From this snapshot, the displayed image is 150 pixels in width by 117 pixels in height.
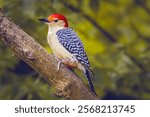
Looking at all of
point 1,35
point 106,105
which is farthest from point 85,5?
point 1,35

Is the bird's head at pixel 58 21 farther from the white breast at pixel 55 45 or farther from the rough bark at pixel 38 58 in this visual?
the rough bark at pixel 38 58

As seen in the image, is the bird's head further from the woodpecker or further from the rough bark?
the rough bark

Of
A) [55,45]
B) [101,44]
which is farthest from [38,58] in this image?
[101,44]

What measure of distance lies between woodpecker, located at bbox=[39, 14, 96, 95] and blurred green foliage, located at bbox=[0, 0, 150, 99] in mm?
249

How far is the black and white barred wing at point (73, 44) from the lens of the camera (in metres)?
2.82

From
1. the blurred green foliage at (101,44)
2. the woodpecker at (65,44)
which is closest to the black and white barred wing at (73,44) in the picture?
the woodpecker at (65,44)

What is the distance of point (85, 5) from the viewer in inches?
148

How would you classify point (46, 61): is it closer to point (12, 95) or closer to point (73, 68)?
point (73, 68)

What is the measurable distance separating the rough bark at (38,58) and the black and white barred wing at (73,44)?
3.6 inches

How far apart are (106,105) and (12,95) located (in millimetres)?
743

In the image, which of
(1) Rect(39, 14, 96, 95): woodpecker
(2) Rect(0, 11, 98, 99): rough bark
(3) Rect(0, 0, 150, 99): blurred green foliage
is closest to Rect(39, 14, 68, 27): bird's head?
(1) Rect(39, 14, 96, 95): woodpecker

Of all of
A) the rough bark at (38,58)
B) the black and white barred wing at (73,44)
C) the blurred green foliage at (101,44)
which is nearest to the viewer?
the rough bark at (38,58)

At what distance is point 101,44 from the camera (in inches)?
151

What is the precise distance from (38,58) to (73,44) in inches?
7.1
